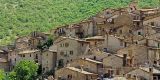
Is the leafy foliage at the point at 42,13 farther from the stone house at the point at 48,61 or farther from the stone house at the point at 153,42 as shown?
the stone house at the point at 153,42

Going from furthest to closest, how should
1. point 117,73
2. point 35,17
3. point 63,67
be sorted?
point 35,17 < point 63,67 < point 117,73

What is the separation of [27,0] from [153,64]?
226ft

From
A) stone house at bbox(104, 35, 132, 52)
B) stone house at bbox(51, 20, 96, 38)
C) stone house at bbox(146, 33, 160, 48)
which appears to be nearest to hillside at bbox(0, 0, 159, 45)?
stone house at bbox(51, 20, 96, 38)

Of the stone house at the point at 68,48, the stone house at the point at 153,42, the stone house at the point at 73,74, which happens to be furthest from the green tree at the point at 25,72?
the stone house at the point at 153,42

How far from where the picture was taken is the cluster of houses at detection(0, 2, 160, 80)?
5325 centimetres

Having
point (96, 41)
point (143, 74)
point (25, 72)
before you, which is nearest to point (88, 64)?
point (96, 41)

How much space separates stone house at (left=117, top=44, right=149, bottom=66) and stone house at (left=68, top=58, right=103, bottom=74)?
87.4 inches

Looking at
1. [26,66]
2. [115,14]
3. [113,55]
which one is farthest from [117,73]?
[115,14]

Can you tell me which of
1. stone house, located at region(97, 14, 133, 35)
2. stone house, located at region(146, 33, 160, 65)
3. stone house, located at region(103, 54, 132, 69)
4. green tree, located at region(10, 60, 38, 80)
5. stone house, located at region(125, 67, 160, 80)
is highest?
stone house, located at region(97, 14, 133, 35)

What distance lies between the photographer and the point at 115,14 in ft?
217

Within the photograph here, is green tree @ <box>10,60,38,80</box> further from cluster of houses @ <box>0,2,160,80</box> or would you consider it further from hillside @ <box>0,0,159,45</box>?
hillside @ <box>0,0,159,45</box>

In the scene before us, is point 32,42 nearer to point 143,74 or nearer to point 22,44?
point 22,44

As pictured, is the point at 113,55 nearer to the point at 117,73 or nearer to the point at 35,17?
the point at 117,73

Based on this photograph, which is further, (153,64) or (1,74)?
(1,74)
